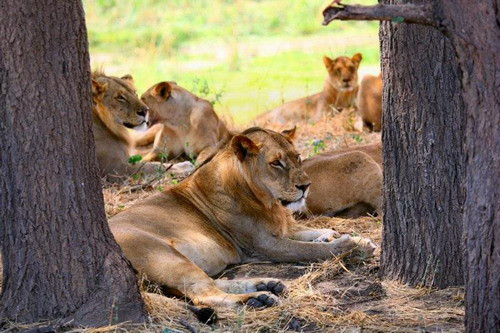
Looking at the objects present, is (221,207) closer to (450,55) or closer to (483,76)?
(450,55)

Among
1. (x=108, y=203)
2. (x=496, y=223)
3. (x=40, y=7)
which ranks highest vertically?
(x=40, y=7)

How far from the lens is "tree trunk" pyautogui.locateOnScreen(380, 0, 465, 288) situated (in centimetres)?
504

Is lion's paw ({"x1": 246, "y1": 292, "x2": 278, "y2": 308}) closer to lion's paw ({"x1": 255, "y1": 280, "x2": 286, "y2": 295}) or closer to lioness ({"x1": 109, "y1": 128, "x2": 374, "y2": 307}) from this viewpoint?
lion's paw ({"x1": 255, "y1": 280, "x2": 286, "y2": 295})

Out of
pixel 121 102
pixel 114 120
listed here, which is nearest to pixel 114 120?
pixel 114 120

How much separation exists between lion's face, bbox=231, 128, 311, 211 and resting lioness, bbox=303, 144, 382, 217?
1.13m

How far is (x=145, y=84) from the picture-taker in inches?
562

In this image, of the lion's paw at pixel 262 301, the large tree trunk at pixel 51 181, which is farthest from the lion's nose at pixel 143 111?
the large tree trunk at pixel 51 181

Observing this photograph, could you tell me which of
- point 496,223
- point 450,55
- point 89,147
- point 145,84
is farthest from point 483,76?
point 145,84

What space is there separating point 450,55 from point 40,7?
2005 mm

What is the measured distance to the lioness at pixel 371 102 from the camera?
443 inches

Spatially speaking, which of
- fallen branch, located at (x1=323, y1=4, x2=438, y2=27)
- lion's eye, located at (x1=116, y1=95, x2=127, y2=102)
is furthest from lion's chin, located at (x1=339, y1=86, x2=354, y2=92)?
fallen branch, located at (x1=323, y1=4, x2=438, y2=27)

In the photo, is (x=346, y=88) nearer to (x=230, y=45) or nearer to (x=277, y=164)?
(x=230, y=45)

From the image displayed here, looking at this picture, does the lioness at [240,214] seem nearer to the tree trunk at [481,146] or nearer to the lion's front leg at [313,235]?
the lion's front leg at [313,235]

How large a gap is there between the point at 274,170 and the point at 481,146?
240 cm
